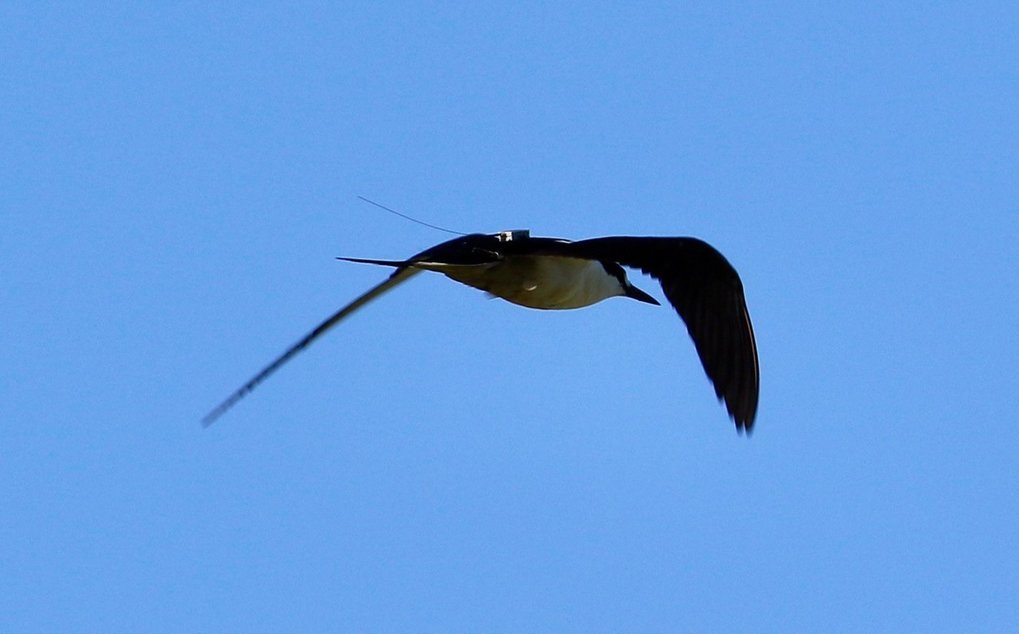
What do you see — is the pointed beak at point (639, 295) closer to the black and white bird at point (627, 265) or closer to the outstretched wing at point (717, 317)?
the black and white bird at point (627, 265)

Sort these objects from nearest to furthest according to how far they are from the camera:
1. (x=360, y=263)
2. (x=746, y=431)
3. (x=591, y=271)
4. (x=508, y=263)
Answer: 1. (x=360, y=263)
2. (x=746, y=431)
3. (x=508, y=263)
4. (x=591, y=271)

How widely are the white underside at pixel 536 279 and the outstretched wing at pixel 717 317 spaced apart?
1.00 m

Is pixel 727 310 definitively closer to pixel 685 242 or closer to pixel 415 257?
pixel 685 242

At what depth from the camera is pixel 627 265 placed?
8602mm

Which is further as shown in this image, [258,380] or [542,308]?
[542,308]

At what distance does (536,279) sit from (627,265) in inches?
53.1

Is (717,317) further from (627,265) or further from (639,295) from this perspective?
(639,295)

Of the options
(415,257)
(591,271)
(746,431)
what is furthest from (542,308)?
(746,431)

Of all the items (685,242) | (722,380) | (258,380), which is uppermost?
(685,242)

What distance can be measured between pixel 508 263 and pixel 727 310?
4.35 ft

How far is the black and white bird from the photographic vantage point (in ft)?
28.8

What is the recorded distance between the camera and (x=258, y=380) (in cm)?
870

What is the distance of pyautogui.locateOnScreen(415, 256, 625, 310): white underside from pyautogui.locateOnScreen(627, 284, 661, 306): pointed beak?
0.75m

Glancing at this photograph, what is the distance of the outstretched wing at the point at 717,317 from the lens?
29.7 ft
